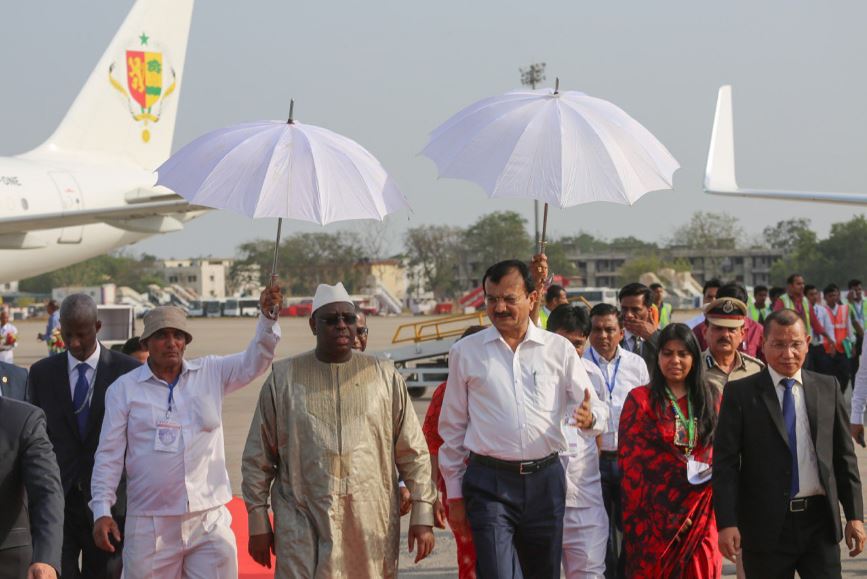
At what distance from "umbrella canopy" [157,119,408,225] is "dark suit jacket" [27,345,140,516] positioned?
98cm

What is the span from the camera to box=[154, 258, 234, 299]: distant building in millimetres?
168750

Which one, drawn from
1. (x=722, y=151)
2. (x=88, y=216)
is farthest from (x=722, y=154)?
(x=88, y=216)

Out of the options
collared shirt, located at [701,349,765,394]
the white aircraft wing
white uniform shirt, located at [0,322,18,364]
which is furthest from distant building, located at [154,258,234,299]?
collared shirt, located at [701,349,765,394]

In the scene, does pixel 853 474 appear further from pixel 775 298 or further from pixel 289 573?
pixel 775 298

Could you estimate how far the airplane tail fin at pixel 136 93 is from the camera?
28.7 meters

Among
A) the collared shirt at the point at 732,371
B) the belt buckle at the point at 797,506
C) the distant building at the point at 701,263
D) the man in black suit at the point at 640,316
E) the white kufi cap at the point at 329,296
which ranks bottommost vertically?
the distant building at the point at 701,263

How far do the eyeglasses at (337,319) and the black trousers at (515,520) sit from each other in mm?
828

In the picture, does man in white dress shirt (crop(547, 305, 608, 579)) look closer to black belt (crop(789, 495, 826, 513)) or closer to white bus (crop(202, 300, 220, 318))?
black belt (crop(789, 495, 826, 513))

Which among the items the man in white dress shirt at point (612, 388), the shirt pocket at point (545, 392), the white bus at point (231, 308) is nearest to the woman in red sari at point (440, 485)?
the shirt pocket at point (545, 392)

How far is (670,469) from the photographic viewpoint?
519cm

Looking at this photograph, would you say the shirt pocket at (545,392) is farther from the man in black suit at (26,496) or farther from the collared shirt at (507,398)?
the man in black suit at (26,496)

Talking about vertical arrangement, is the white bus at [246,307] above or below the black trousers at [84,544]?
below

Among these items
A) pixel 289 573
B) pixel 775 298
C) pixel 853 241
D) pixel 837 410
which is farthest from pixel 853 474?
pixel 853 241

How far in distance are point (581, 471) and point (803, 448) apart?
3.43 ft
